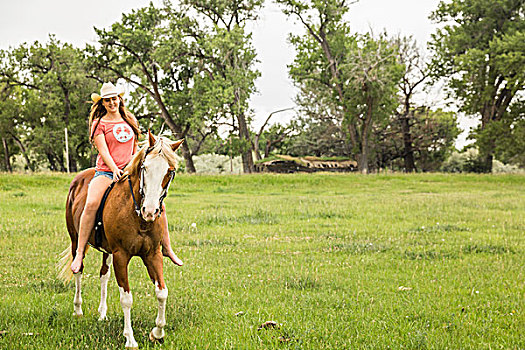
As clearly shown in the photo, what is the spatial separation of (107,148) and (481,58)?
36392mm

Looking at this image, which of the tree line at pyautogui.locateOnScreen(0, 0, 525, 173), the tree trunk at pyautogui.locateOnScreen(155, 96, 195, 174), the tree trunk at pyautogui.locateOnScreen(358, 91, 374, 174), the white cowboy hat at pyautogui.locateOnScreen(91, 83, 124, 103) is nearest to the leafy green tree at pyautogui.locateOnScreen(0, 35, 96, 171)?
the tree line at pyautogui.locateOnScreen(0, 0, 525, 173)

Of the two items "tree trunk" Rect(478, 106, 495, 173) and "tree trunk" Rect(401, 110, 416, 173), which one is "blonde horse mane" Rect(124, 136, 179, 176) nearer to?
"tree trunk" Rect(478, 106, 495, 173)

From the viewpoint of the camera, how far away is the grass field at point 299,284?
5160mm

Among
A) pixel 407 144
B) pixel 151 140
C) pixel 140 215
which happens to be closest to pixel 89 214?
pixel 140 215

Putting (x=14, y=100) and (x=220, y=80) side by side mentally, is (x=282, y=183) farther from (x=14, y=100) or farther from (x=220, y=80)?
(x=14, y=100)

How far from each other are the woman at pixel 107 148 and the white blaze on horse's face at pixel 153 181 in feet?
2.73

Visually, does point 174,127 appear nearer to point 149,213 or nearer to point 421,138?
point 421,138

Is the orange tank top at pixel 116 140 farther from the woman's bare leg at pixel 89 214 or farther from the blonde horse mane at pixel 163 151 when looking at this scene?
the blonde horse mane at pixel 163 151

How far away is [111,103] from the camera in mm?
5578

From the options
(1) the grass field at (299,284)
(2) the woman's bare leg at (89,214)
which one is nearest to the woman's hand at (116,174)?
(2) the woman's bare leg at (89,214)

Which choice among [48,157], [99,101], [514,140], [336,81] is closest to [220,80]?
[336,81]

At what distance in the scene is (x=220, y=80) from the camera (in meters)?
35.9

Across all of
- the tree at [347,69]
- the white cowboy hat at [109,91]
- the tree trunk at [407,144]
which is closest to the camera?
Result: the white cowboy hat at [109,91]

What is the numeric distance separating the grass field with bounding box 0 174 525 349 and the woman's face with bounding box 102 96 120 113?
2.52 meters
